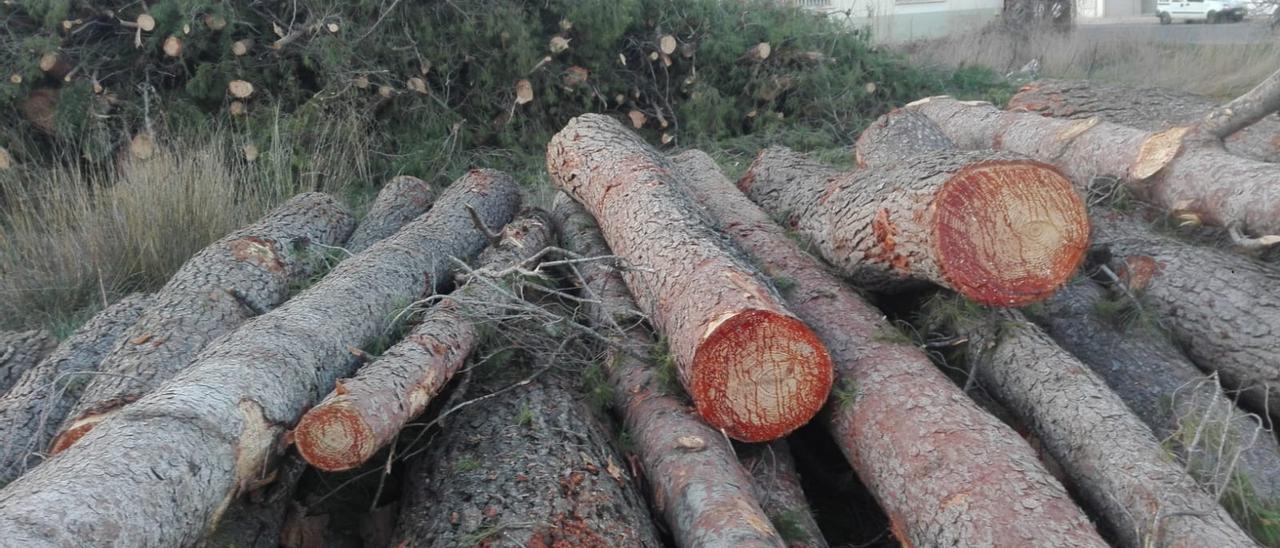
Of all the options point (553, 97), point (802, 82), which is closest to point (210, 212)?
point (553, 97)

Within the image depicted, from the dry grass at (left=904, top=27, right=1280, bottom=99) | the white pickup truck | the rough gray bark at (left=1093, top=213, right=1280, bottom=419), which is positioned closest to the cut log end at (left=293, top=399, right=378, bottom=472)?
the rough gray bark at (left=1093, top=213, right=1280, bottom=419)

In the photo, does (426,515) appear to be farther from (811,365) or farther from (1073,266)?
(1073,266)

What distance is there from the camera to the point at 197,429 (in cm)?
296

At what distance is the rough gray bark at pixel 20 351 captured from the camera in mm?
4418

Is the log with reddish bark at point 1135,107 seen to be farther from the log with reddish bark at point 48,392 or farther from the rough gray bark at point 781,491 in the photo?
the log with reddish bark at point 48,392

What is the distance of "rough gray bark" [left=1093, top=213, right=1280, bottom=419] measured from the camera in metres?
3.88

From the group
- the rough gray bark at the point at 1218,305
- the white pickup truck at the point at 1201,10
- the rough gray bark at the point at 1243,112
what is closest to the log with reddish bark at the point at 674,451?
the rough gray bark at the point at 1218,305

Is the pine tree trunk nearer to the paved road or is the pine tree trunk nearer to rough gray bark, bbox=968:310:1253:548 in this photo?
rough gray bark, bbox=968:310:1253:548

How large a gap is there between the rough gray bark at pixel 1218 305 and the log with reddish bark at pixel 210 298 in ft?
12.4

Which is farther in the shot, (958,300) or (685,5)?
(685,5)

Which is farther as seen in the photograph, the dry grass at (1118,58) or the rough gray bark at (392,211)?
the dry grass at (1118,58)

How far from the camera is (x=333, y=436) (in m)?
3.10

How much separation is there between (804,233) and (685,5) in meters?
4.80

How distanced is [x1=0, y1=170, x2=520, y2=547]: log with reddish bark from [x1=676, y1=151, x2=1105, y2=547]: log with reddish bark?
71.0 inches
